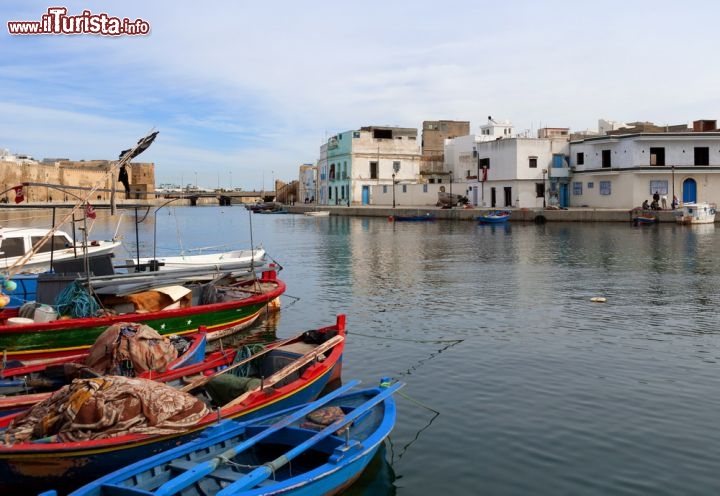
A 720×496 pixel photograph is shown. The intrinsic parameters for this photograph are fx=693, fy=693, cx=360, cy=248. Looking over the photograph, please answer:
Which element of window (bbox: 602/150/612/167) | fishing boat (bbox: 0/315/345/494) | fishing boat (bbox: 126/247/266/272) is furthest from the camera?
window (bbox: 602/150/612/167)

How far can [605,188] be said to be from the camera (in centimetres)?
6112

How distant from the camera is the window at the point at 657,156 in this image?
57.4 metres

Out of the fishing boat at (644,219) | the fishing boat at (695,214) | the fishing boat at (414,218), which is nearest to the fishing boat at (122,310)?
the fishing boat at (644,219)

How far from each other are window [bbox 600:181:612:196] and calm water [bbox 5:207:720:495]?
2873cm

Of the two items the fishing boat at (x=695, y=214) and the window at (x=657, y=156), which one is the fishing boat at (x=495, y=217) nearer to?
the window at (x=657, y=156)

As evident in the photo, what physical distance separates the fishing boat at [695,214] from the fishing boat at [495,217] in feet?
43.6

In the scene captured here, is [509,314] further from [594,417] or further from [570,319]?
[594,417]

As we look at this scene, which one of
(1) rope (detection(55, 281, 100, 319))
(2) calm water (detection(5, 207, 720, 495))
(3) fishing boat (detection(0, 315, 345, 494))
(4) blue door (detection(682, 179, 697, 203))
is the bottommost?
(2) calm water (detection(5, 207, 720, 495))

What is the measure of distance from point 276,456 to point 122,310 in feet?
27.2

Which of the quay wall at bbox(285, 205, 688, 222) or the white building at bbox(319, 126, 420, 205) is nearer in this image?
the quay wall at bbox(285, 205, 688, 222)

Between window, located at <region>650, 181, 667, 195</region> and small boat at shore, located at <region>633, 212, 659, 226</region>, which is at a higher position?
window, located at <region>650, 181, 667, 195</region>

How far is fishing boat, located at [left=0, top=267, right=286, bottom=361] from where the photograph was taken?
13484mm

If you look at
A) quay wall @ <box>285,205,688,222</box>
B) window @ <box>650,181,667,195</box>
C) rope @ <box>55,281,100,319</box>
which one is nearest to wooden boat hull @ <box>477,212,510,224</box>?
quay wall @ <box>285,205,688,222</box>

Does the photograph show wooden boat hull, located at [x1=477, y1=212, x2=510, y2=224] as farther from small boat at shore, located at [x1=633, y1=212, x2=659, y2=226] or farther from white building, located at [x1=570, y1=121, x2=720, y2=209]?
small boat at shore, located at [x1=633, y1=212, x2=659, y2=226]
